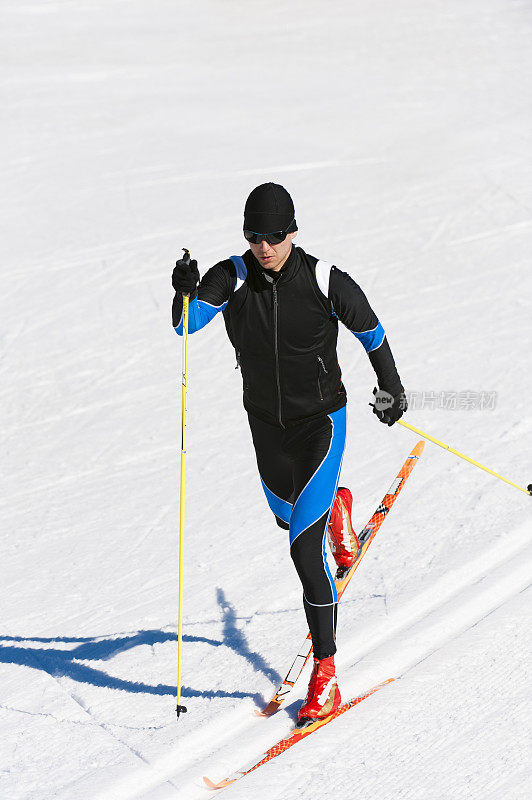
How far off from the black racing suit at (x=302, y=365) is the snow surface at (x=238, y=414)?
2.23 feet

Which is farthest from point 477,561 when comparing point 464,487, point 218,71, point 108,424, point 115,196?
point 218,71

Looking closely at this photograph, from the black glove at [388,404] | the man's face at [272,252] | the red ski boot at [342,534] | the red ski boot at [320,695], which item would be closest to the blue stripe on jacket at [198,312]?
the man's face at [272,252]

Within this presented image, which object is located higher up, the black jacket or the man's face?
the man's face

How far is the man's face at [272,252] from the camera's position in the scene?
3740 millimetres

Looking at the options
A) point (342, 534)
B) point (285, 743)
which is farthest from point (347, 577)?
point (285, 743)

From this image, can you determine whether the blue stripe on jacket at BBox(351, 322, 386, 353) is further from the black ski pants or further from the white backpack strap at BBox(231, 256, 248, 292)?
the white backpack strap at BBox(231, 256, 248, 292)

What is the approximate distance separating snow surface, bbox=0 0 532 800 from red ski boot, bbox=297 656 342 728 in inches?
3.2

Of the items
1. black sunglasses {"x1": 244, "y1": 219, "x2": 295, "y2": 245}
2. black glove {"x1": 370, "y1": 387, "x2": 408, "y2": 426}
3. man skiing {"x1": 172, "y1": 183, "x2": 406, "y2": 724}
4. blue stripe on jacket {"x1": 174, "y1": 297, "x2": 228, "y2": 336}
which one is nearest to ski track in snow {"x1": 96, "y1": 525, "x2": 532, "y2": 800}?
man skiing {"x1": 172, "y1": 183, "x2": 406, "y2": 724}

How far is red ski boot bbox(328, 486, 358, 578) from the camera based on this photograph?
15.7 feet

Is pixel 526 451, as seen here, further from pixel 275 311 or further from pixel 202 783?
pixel 202 783

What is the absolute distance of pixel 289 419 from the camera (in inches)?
160

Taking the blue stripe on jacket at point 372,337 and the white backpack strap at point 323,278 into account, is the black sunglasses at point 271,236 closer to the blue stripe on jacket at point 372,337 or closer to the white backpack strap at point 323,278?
the white backpack strap at point 323,278

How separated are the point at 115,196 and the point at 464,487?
23.2 ft

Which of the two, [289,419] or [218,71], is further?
[218,71]
